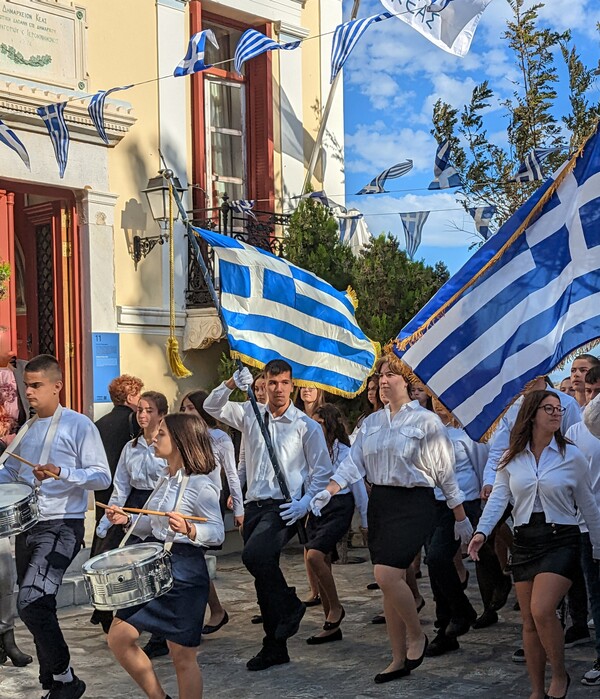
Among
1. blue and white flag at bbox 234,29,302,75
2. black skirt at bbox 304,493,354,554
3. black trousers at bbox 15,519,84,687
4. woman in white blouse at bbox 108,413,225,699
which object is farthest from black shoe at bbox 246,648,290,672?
blue and white flag at bbox 234,29,302,75

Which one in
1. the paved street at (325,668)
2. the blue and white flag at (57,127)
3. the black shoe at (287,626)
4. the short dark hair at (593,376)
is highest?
the blue and white flag at (57,127)

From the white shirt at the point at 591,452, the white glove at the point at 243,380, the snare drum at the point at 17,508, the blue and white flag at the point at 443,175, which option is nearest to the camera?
the snare drum at the point at 17,508

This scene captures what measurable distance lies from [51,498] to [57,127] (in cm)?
523

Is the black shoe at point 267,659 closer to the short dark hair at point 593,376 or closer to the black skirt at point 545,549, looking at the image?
the black skirt at point 545,549

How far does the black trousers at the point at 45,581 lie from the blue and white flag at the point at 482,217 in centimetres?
794

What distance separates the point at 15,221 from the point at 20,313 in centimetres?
106

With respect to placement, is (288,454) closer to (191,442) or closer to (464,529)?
(464,529)

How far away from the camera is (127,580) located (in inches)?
204

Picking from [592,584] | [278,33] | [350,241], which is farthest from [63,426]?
[278,33]

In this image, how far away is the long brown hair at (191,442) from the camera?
566 cm

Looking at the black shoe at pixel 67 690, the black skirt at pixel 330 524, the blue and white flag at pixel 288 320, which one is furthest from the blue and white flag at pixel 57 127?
the black shoe at pixel 67 690

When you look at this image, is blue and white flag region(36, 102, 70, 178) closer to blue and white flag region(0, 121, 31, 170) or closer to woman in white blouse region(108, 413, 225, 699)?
blue and white flag region(0, 121, 31, 170)

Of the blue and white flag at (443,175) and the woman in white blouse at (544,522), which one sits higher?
the blue and white flag at (443,175)

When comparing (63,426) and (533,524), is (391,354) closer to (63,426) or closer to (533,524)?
(533,524)
